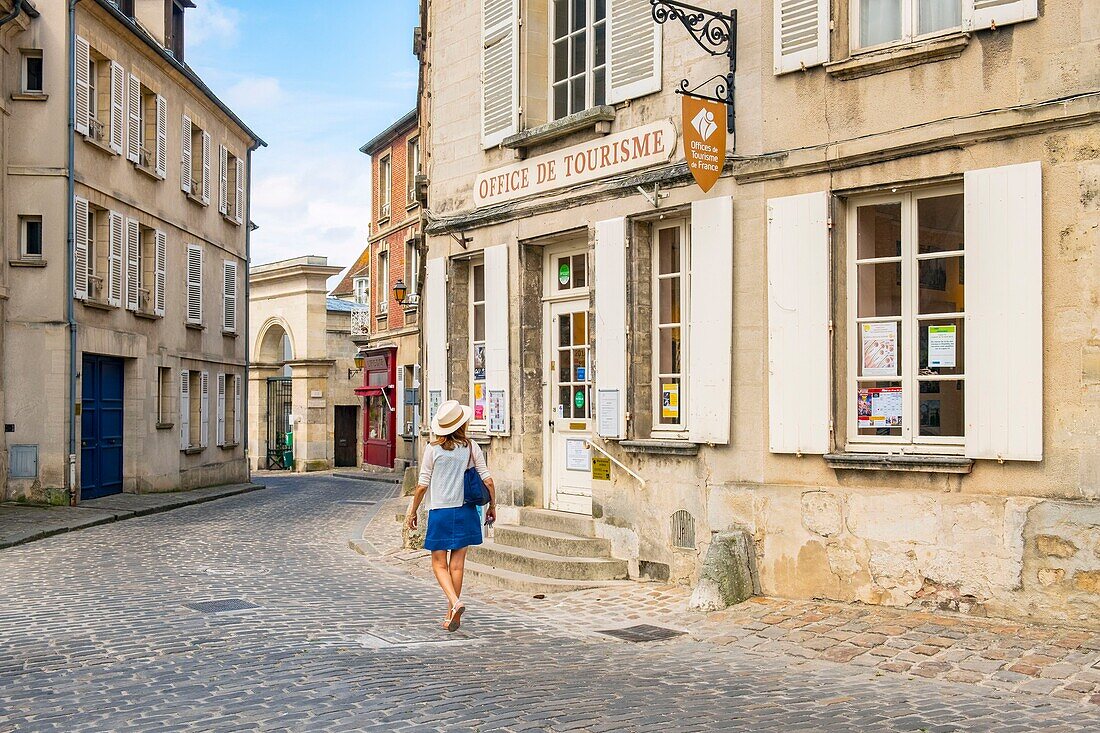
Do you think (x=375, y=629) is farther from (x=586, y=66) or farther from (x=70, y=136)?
(x=70, y=136)

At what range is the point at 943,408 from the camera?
8.29m

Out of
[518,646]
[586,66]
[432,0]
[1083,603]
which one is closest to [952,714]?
[1083,603]

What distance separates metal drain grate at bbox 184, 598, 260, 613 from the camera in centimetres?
885

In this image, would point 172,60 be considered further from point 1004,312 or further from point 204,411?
point 1004,312

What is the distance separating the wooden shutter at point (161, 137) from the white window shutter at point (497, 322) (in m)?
12.4

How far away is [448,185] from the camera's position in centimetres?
1309

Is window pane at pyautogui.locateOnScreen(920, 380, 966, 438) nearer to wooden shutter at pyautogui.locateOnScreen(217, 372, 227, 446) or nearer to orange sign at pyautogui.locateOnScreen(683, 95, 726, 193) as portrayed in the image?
orange sign at pyautogui.locateOnScreen(683, 95, 726, 193)

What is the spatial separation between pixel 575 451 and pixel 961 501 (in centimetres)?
441

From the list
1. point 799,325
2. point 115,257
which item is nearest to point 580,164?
point 799,325

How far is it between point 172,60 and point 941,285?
59.5 ft

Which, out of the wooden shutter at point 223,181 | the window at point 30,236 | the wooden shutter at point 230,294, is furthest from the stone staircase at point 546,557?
the wooden shutter at point 223,181

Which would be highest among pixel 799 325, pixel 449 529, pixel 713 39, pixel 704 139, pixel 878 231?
pixel 713 39

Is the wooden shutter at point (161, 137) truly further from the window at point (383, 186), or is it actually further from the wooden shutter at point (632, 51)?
the wooden shutter at point (632, 51)

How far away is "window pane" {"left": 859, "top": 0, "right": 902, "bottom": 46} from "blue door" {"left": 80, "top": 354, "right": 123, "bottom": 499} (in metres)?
14.2
